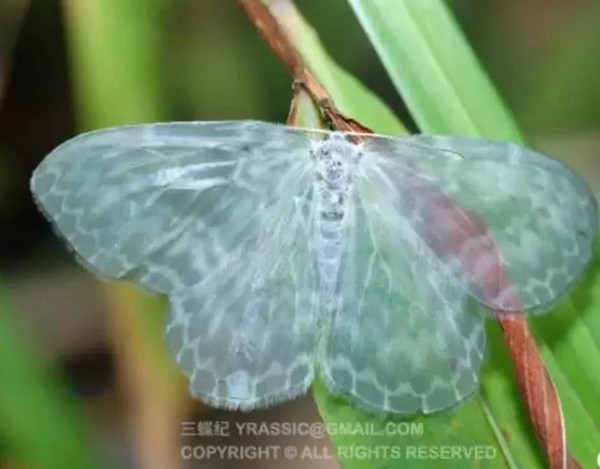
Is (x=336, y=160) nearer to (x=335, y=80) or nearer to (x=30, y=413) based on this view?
(x=335, y=80)

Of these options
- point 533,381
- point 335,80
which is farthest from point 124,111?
point 533,381

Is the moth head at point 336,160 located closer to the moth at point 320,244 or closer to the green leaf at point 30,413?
the moth at point 320,244

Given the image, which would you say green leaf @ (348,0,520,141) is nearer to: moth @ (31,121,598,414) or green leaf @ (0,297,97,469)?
moth @ (31,121,598,414)

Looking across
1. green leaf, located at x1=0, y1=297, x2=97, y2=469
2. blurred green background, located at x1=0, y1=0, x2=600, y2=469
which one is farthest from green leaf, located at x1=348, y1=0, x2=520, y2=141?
green leaf, located at x1=0, y1=297, x2=97, y2=469

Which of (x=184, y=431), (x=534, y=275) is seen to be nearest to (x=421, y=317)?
(x=534, y=275)

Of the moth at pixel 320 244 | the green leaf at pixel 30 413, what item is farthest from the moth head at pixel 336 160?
the green leaf at pixel 30 413

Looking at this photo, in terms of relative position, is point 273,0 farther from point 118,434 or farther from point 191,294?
point 118,434

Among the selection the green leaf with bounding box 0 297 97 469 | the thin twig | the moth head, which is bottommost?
the thin twig
